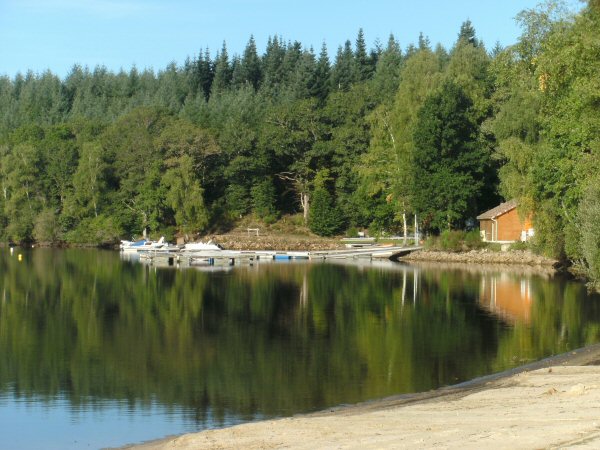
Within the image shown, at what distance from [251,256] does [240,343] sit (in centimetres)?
4491

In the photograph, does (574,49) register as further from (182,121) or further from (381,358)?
(182,121)

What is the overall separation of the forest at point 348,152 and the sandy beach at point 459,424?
14.1 metres

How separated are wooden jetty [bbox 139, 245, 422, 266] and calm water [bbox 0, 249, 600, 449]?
16968 mm

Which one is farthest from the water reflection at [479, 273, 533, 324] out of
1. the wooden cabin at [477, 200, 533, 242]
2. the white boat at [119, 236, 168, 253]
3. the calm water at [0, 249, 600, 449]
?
the white boat at [119, 236, 168, 253]

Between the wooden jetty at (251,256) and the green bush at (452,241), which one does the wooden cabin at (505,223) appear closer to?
the green bush at (452,241)

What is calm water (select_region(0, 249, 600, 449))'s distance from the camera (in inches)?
801

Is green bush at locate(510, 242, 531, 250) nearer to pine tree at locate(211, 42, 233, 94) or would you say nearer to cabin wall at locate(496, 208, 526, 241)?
cabin wall at locate(496, 208, 526, 241)

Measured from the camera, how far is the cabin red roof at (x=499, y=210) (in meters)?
68.9

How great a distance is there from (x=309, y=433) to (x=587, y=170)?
21.3 meters

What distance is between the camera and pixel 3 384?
23.0 m

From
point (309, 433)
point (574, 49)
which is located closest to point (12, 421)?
point (309, 433)

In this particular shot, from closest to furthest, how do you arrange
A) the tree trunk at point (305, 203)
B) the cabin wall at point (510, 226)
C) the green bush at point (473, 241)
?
the cabin wall at point (510, 226)
the green bush at point (473, 241)
the tree trunk at point (305, 203)

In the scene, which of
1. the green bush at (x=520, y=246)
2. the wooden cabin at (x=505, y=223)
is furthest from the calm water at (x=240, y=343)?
the wooden cabin at (x=505, y=223)

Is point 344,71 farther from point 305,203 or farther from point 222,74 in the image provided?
point 305,203
